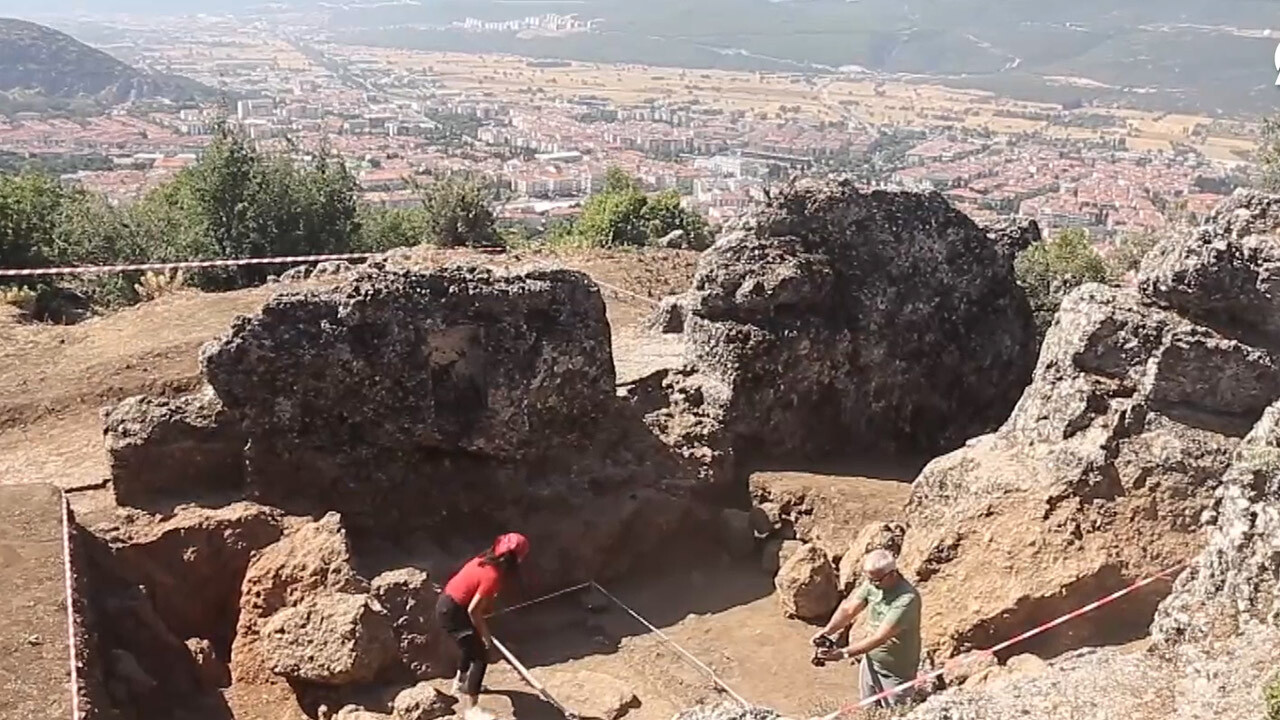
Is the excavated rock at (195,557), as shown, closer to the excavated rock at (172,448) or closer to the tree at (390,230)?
the excavated rock at (172,448)

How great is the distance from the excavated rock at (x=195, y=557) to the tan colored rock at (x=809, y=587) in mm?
5920

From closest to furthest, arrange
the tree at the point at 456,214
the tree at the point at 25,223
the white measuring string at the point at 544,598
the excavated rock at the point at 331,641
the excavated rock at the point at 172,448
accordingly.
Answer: the excavated rock at the point at 331,641, the excavated rock at the point at 172,448, the white measuring string at the point at 544,598, the tree at the point at 25,223, the tree at the point at 456,214

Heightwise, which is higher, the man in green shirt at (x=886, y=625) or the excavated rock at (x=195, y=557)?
the man in green shirt at (x=886, y=625)

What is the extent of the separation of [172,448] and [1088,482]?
33.4 ft

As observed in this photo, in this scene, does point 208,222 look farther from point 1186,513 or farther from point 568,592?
point 1186,513

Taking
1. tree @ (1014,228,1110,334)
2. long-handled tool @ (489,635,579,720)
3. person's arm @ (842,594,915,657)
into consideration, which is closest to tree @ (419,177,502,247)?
tree @ (1014,228,1110,334)

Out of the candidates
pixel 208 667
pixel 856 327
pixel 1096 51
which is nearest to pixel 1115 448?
pixel 856 327

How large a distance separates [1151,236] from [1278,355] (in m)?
22.0

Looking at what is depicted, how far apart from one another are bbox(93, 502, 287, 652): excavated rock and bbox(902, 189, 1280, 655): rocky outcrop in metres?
7.51

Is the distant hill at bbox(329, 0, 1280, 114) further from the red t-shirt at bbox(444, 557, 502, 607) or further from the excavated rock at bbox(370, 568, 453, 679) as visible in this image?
the red t-shirt at bbox(444, 557, 502, 607)

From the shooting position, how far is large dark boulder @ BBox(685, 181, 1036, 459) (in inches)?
667

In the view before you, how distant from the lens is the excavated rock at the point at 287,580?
41.3 ft

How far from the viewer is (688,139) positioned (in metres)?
112

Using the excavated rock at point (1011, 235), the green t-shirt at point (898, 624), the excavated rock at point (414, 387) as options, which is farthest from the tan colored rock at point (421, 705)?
the excavated rock at point (1011, 235)
